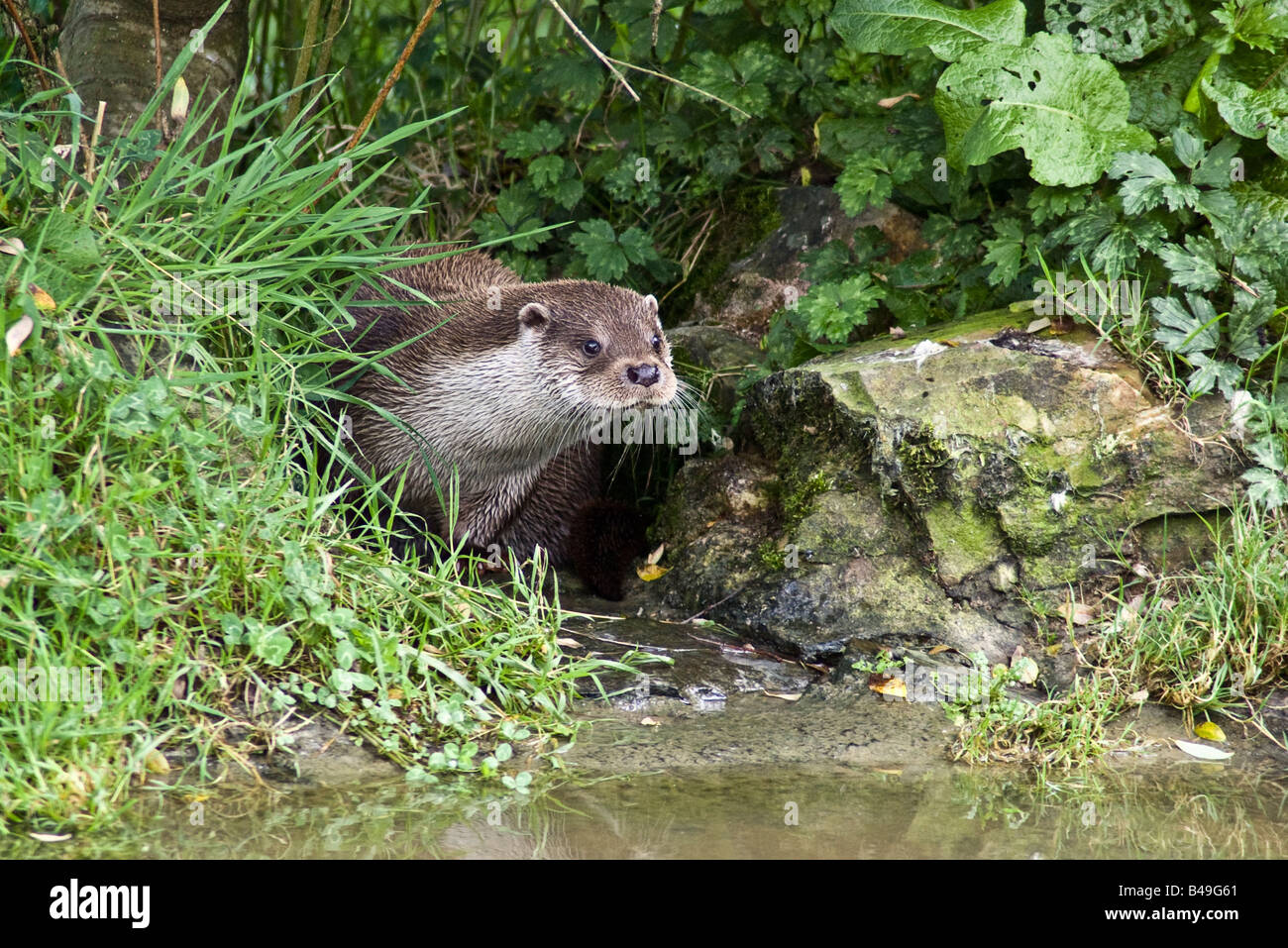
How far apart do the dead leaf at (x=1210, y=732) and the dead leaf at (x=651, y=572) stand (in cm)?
171

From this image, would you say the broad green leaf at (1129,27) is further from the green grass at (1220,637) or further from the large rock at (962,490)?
the green grass at (1220,637)

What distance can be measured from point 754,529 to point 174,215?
1.96 meters

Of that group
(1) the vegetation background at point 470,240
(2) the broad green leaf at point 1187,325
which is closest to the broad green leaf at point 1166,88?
(1) the vegetation background at point 470,240

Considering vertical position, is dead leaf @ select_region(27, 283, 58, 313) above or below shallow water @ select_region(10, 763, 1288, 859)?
above

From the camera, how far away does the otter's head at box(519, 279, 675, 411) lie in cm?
414

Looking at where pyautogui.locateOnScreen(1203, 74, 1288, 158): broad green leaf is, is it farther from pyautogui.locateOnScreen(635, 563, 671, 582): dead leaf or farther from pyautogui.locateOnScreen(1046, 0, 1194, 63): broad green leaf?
pyautogui.locateOnScreen(635, 563, 671, 582): dead leaf

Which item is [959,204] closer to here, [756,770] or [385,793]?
[756,770]

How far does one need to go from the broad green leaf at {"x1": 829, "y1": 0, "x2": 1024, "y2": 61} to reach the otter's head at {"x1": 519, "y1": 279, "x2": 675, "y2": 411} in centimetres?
113

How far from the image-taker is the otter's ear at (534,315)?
4.18 metres

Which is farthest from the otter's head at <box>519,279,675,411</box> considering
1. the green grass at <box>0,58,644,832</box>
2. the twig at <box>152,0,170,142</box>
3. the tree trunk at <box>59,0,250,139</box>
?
the tree trunk at <box>59,0,250,139</box>

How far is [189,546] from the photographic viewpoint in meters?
2.95

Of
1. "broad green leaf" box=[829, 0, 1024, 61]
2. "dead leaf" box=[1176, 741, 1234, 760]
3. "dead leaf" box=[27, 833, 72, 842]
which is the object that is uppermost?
"broad green leaf" box=[829, 0, 1024, 61]

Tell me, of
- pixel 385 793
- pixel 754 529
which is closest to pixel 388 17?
pixel 754 529

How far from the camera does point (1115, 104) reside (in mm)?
3928
